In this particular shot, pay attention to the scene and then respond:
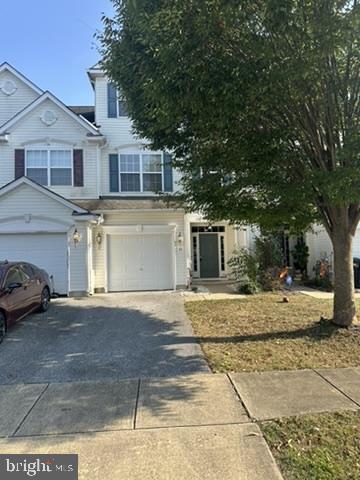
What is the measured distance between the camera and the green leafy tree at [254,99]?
17.4 ft

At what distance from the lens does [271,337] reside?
7.69 meters

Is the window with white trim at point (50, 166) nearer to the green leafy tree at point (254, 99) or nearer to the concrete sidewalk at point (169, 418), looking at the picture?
the green leafy tree at point (254, 99)

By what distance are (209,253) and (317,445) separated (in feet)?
47.2

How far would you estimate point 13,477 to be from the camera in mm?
3379

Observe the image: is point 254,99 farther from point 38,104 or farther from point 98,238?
point 38,104

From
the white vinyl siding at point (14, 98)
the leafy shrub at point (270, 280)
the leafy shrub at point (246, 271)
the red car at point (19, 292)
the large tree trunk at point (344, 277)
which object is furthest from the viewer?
the white vinyl siding at point (14, 98)

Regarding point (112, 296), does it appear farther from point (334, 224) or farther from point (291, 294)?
point (334, 224)

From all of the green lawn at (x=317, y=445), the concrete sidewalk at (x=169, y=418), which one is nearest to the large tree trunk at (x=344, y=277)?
the concrete sidewalk at (x=169, y=418)

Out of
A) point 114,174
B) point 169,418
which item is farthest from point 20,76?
point 169,418

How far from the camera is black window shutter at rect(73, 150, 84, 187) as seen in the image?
49.9 feet

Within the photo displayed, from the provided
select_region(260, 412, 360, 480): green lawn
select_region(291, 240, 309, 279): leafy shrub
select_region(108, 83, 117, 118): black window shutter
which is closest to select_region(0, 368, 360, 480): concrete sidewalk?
select_region(260, 412, 360, 480): green lawn

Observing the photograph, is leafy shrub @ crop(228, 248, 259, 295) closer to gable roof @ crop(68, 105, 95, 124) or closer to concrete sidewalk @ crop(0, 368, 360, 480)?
concrete sidewalk @ crop(0, 368, 360, 480)

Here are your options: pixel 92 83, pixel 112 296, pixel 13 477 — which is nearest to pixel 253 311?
pixel 112 296

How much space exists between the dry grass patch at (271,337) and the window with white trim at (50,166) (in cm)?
802
